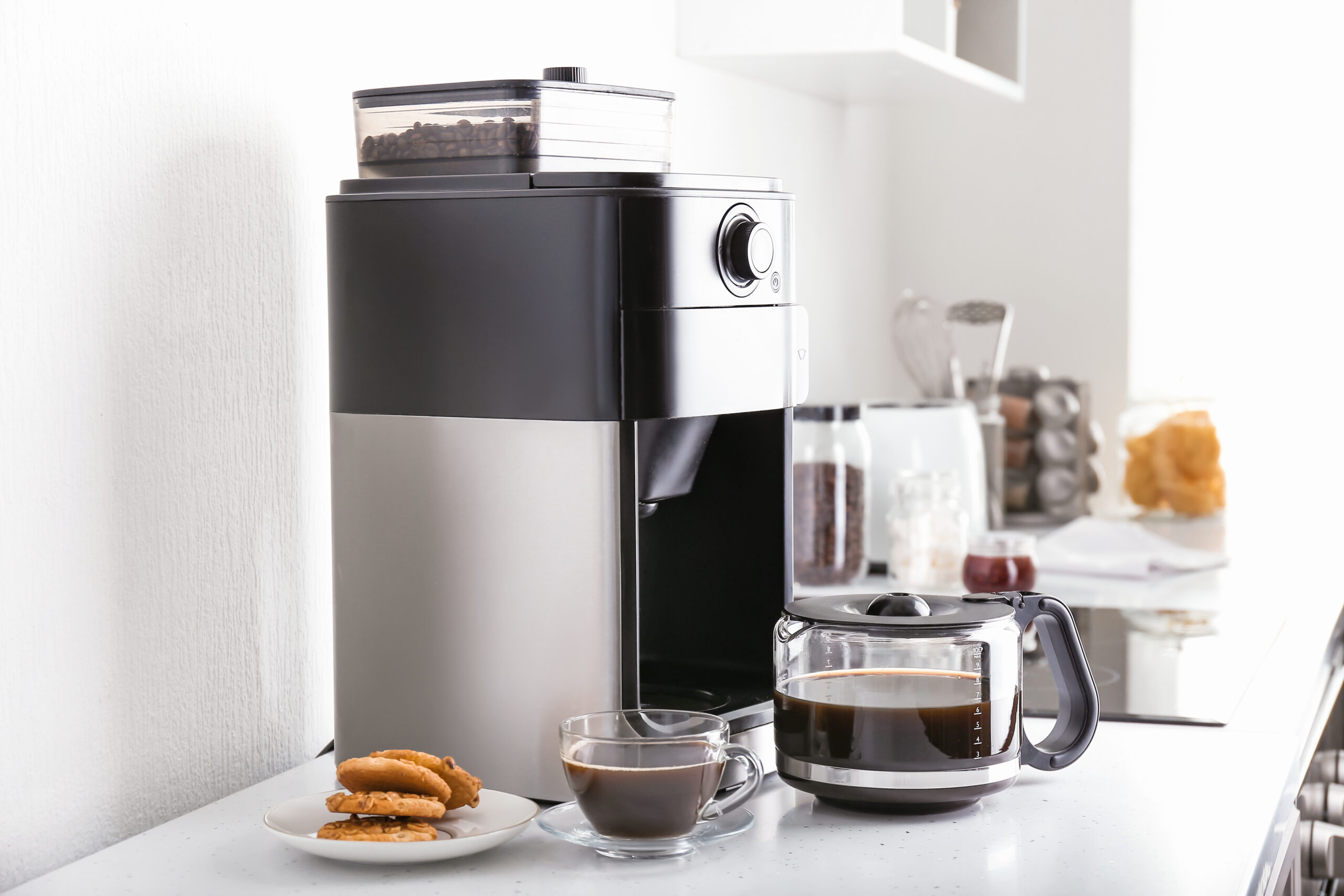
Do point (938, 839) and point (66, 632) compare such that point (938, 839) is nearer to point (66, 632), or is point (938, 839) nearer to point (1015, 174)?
point (66, 632)

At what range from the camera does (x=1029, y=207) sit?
8.66 ft

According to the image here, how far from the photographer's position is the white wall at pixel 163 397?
803 millimetres

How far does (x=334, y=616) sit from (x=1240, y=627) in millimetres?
998

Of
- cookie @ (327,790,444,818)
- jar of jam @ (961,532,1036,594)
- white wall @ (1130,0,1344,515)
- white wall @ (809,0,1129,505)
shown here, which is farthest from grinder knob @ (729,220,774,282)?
white wall @ (1130,0,1344,515)

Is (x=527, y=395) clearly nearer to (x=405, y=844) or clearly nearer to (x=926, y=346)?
(x=405, y=844)

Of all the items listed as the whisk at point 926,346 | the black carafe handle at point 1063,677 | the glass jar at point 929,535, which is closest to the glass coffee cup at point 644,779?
the black carafe handle at point 1063,677

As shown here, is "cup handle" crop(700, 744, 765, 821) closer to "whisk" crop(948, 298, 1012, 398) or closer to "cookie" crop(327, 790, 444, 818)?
"cookie" crop(327, 790, 444, 818)

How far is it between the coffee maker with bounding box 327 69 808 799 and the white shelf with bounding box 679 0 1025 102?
2.51 feet

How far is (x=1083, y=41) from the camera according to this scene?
258 cm

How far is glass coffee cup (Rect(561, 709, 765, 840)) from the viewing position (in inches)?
30.2

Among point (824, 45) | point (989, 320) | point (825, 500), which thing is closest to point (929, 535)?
point (825, 500)

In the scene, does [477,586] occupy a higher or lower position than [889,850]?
higher

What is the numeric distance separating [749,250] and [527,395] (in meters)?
0.17

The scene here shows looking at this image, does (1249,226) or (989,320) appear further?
(1249,226)
